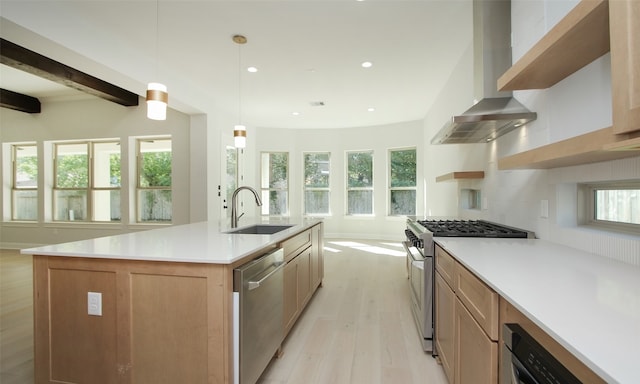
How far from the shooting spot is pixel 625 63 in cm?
80

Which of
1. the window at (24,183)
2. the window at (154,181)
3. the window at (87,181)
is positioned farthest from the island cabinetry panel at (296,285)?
the window at (24,183)

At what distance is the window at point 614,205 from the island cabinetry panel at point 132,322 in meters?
2.02

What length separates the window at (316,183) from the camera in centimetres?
763

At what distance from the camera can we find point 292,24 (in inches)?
116

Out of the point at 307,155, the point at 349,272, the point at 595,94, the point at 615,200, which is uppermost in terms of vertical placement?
the point at 307,155

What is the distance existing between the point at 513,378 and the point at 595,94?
144 centimetres

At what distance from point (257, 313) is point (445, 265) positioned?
1162mm

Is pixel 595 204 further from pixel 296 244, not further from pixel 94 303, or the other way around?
pixel 94 303

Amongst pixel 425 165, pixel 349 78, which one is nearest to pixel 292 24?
pixel 349 78

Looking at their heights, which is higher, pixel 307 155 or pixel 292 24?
pixel 292 24

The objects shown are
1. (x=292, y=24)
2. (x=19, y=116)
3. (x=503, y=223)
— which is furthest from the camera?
(x=19, y=116)

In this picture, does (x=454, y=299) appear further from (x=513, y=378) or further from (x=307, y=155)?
(x=307, y=155)

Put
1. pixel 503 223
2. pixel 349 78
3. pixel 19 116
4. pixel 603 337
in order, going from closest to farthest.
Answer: pixel 603 337 < pixel 503 223 < pixel 349 78 < pixel 19 116

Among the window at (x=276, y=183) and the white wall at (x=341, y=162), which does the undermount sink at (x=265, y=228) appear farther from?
the window at (x=276, y=183)
